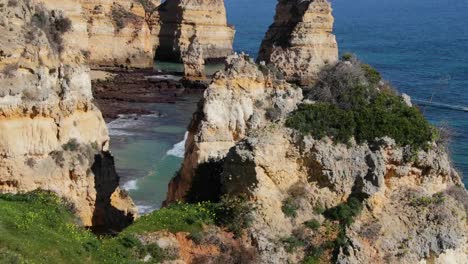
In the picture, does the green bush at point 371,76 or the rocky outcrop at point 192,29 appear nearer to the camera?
the green bush at point 371,76

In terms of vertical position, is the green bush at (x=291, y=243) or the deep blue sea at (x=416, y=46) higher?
the deep blue sea at (x=416, y=46)

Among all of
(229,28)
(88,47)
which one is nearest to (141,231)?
(88,47)

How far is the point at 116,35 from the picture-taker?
83.7 metres

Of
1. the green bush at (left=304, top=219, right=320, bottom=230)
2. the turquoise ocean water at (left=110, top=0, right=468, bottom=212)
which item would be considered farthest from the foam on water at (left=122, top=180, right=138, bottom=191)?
the green bush at (left=304, top=219, right=320, bottom=230)

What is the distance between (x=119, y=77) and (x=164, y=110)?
1821 centimetres

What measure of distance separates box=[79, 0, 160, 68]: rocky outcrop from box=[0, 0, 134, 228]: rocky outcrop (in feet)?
186

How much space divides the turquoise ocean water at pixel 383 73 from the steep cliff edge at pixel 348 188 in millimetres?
15254

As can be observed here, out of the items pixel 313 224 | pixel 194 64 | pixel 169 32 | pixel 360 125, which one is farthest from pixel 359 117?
pixel 169 32

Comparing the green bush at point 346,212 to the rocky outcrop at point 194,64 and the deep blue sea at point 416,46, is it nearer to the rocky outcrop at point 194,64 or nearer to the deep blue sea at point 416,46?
the deep blue sea at point 416,46

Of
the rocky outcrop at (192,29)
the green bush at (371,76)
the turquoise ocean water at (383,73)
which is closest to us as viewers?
the green bush at (371,76)

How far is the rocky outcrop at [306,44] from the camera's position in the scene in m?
65.7

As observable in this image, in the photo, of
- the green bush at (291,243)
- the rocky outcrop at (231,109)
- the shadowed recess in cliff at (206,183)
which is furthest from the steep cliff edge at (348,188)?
the rocky outcrop at (231,109)

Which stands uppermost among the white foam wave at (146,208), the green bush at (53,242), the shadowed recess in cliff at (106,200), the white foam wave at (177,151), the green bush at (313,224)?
the green bush at (313,224)

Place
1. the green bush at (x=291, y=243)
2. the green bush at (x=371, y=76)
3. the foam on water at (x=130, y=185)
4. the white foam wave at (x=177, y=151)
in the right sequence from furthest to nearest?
the white foam wave at (x=177, y=151) → the foam on water at (x=130, y=185) → the green bush at (x=371, y=76) → the green bush at (x=291, y=243)
